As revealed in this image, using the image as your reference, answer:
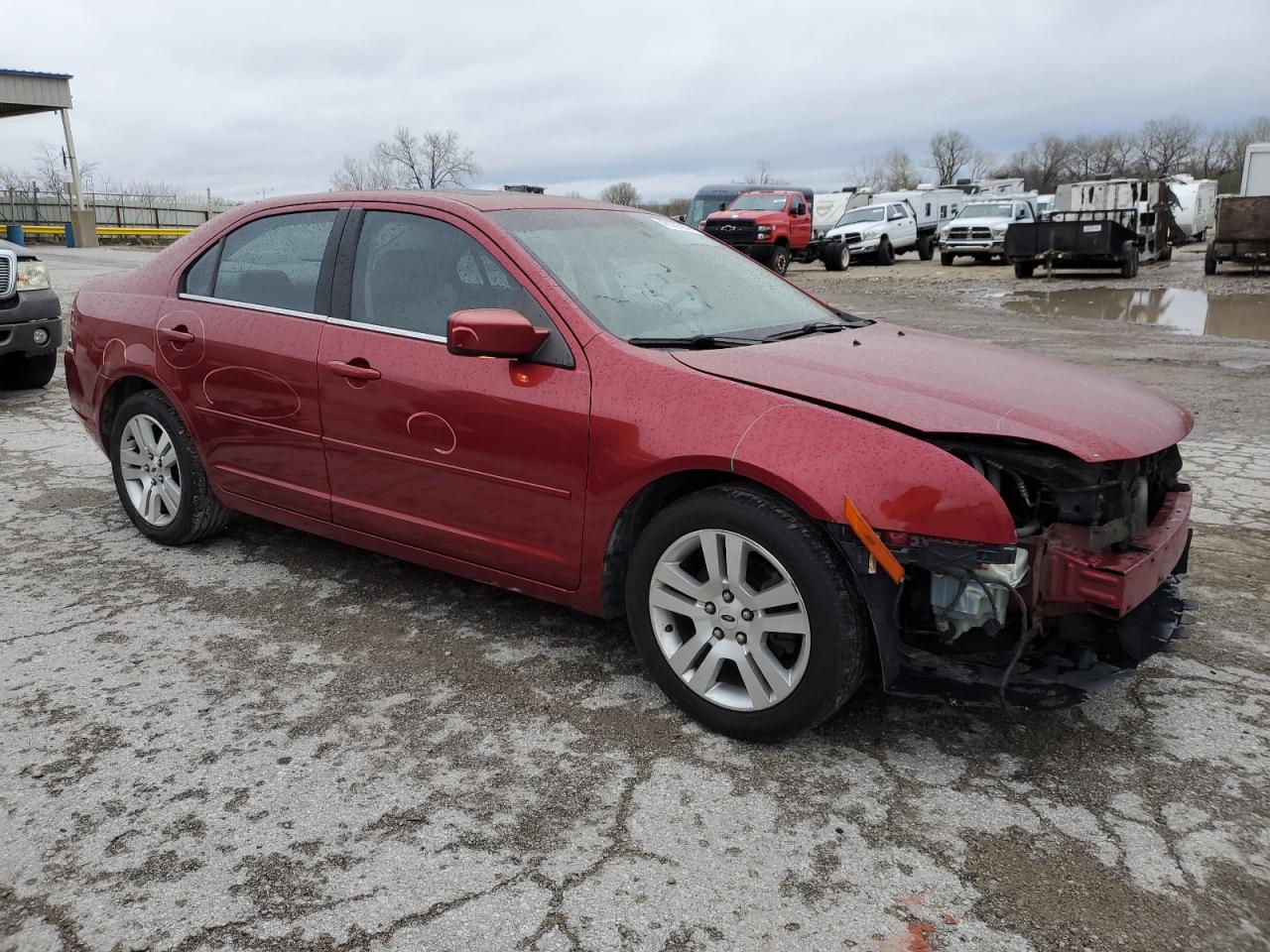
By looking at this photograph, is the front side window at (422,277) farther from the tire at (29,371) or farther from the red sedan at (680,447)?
the tire at (29,371)

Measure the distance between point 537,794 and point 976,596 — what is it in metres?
1.28

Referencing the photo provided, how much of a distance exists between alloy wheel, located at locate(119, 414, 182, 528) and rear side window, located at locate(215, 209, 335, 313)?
69cm

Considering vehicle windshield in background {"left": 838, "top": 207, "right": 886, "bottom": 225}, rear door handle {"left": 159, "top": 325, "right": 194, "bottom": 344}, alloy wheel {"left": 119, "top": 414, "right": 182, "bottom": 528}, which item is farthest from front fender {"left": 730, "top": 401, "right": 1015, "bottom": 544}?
vehicle windshield in background {"left": 838, "top": 207, "right": 886, "bottom": 225}

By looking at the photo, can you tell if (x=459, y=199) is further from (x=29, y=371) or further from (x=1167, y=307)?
(x=1167, y=307)

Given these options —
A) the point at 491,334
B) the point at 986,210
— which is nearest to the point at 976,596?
the point at 491,334

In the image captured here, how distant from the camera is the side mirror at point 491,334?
3.16m

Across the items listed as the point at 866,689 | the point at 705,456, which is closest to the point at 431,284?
the point at 705,456

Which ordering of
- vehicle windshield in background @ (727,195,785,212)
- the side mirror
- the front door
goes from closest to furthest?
the side mirror → the front door → vehicle windshield in background @ (727,195,785,212)

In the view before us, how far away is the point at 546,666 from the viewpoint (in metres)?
3.53

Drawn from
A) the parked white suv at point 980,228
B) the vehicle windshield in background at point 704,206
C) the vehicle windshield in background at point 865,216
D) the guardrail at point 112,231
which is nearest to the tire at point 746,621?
the parked white suv at point 980,228

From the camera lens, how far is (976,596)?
8.88ft

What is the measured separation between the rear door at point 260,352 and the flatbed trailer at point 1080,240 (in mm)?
19216

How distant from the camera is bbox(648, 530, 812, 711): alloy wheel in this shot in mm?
2857

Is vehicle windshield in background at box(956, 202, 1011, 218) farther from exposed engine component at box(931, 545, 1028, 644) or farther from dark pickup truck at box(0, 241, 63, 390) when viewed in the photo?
exposed engine component at box(931, 545, 1028, 644)
